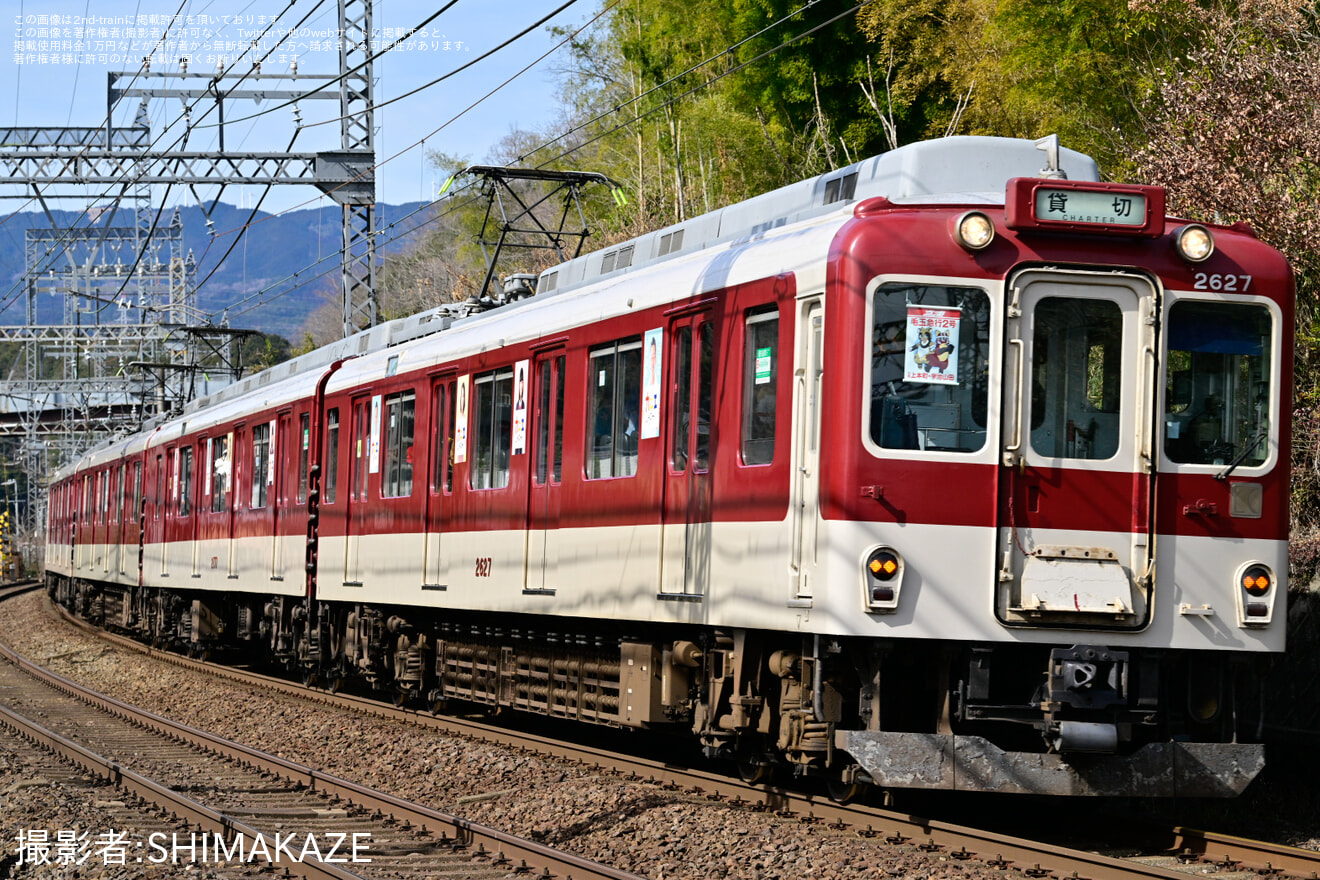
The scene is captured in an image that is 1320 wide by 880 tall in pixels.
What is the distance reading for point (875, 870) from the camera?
7758 millimetres

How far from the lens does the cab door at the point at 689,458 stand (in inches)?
381

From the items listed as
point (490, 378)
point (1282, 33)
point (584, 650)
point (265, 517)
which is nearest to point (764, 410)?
point (584, 650)

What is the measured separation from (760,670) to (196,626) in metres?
15.2

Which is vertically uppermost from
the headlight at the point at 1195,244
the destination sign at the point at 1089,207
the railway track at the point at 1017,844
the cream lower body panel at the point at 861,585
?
the destination sign at the point at 1089,207

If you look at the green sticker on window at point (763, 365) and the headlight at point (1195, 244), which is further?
the green sticker on window at point (763, 365)

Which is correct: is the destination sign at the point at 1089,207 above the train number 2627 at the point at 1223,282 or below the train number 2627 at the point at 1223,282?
above

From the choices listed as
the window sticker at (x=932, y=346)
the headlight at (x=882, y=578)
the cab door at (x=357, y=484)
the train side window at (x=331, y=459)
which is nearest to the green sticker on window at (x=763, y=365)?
the window sticker at (x=932, y=346)

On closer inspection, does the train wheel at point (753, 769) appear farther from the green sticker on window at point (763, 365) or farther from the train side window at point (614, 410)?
the green sticker on window at point (763, 365)

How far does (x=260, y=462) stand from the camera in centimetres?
1942

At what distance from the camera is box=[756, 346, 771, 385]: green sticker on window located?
9125mm

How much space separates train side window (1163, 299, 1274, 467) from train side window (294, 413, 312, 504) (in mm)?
10625

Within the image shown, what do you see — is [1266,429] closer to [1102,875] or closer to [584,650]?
[1102,875]

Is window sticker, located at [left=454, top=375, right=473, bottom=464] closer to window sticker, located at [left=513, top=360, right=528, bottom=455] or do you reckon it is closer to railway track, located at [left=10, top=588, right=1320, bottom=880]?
window sticker, located at [left=513, top=360, right=528, bottom=455]

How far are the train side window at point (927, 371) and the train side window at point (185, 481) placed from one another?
1590cm
